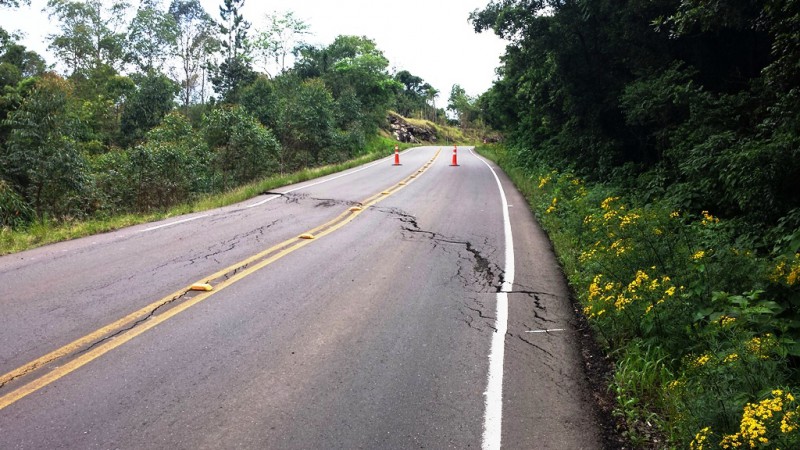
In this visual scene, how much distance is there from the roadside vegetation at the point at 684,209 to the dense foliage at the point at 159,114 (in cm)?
1115

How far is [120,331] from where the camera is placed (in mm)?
4477

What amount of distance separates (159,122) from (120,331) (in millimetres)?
33314

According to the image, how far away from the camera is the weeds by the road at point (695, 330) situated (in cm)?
289

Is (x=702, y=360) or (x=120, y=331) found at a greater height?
(x=702, y=360)

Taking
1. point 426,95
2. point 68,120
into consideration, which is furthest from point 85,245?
point 426,95

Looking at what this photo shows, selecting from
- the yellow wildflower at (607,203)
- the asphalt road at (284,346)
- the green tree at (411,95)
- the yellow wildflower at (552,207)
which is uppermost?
the green tree at (411,95)

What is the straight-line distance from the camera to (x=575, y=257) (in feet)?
24.0

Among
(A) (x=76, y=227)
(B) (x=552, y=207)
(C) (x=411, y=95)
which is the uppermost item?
(C) (x=411, y=95)

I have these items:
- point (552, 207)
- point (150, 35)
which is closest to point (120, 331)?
point (552, 207)

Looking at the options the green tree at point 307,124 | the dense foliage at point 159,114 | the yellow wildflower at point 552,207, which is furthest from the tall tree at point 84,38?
the yellow wildflower at point 552,207

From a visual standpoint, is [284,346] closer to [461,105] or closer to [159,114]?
[159,114]

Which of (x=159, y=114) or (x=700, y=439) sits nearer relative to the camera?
(x=700, y=439)

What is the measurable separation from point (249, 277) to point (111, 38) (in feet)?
163

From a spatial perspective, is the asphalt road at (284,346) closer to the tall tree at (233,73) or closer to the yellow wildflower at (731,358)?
the yellow wildflower at (731,358)
